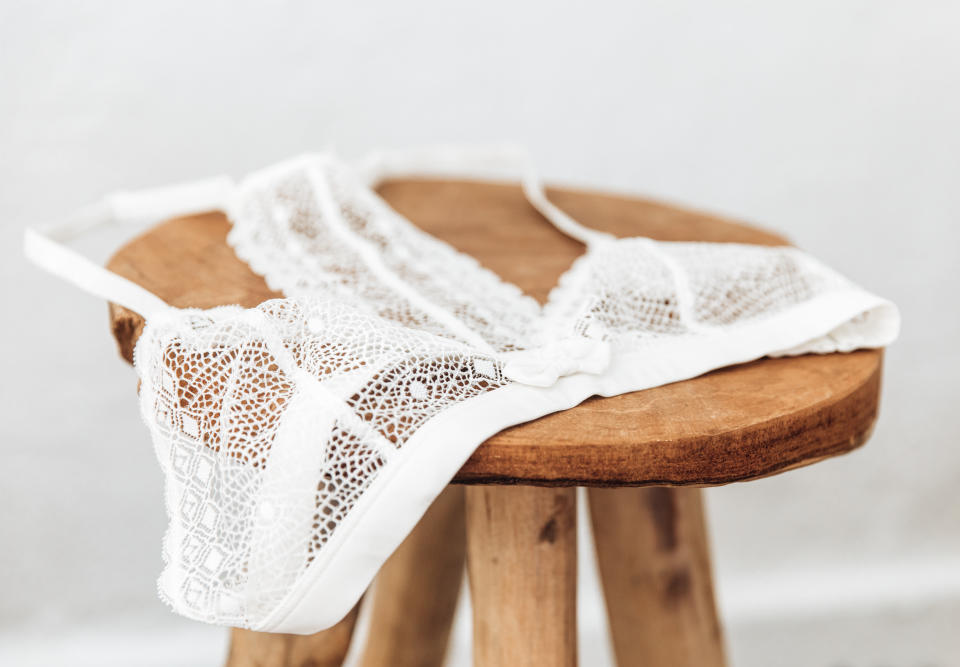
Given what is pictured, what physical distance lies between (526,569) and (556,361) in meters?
0.13

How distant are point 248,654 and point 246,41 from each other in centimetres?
70

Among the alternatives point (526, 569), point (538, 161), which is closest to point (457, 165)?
point (538, 161)

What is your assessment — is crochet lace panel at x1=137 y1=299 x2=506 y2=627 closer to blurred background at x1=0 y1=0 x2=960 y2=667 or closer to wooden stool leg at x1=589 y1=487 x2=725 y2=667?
wooden stool leg at x1=589 y1=487 x2=725 y2=667

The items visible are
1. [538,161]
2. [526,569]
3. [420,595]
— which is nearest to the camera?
[526,569]

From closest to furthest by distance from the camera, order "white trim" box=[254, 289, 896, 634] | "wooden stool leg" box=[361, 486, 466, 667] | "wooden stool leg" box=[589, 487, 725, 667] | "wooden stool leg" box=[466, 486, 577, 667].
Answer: "white trim" box=[254, 289, 896, 634] < "wooden stool leg" box=[466, 486, 577, 667] < "wooden stool leg" box=[589, 487, 725, 667] < "wooden stool leg" box=[361, 486, 466, 667]

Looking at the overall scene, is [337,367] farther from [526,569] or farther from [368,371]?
[526,569]

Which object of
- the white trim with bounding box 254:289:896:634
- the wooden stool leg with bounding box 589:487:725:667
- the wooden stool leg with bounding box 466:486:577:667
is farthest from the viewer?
the wooden stool leg with bounding box 589:487:725:667

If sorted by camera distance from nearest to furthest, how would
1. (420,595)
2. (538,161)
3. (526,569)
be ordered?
(526,569) → (420,595) → (538,161)

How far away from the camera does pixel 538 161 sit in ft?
3.95

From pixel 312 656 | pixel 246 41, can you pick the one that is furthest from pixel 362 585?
pixel 246 41

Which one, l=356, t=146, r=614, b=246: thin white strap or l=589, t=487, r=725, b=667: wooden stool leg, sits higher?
l=356, t=146, r=614, b=246: thin white strap

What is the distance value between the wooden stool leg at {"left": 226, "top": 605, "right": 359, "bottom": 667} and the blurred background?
61 centimetres

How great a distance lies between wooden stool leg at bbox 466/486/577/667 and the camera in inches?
21.6

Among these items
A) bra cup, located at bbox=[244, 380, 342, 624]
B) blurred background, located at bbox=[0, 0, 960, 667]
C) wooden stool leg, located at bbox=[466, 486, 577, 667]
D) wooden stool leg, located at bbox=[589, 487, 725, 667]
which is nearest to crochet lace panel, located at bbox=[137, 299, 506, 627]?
bra cup, located at bbox=[244, 380, 342, 624]
